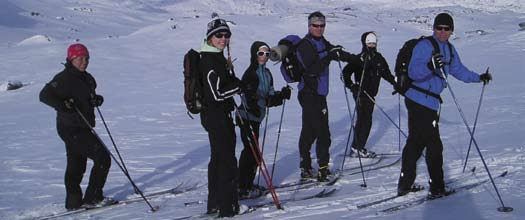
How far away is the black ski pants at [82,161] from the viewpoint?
17.9 ft

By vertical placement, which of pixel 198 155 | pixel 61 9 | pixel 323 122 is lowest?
pixel 198 155

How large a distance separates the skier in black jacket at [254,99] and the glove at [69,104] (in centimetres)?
179

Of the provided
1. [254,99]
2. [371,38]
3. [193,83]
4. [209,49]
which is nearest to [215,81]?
[193,83]

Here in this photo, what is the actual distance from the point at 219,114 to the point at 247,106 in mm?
1000

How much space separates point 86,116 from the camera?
18.1ft

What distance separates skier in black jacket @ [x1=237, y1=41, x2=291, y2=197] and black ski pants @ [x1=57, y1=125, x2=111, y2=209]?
1.56 metres

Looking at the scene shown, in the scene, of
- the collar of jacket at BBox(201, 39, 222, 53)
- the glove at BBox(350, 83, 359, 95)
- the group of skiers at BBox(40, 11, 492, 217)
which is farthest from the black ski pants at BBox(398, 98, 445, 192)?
the glove at BBox(350, 83, 359, 95)

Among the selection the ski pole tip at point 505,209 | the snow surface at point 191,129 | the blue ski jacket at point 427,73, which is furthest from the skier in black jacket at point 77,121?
the ski pole tip at point 505,209

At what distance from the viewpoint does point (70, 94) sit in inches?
211

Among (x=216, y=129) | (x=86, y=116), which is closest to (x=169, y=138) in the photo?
(x=86, y=116)

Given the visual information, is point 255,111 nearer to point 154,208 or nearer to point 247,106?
point 247,106

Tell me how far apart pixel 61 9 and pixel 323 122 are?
160 feet

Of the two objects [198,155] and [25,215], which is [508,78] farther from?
[25,215]

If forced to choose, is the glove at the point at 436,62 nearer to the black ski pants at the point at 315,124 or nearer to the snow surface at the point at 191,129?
the snow surface at the point at 191,129
